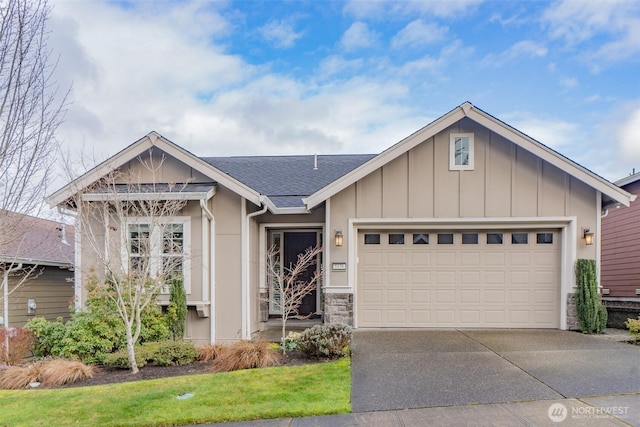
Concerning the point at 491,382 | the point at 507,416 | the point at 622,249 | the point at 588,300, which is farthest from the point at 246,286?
the point at 622,249

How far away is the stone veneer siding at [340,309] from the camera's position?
8555 mm

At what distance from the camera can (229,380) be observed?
221 inches

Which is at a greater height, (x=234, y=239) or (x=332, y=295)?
(x=234, y=239)

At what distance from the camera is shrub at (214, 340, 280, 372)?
6211mm

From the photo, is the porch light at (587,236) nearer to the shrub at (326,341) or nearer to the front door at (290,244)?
the shrub at (326,341)

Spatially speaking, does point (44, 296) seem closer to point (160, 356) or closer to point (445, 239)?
point (160, 356)

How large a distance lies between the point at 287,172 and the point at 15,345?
25.2 feet

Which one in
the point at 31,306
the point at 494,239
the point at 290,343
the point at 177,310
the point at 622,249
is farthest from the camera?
the point at 622,249

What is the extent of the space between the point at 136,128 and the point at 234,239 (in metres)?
6.75

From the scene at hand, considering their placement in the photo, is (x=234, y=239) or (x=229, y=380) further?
(x=234, y=239)

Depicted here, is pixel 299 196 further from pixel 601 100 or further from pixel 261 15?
pixel 601 100

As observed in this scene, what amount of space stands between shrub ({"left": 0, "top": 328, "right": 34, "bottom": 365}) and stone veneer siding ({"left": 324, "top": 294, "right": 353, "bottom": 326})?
6.17 meters

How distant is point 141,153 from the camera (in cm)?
879

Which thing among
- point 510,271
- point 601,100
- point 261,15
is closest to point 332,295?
point 510,271
